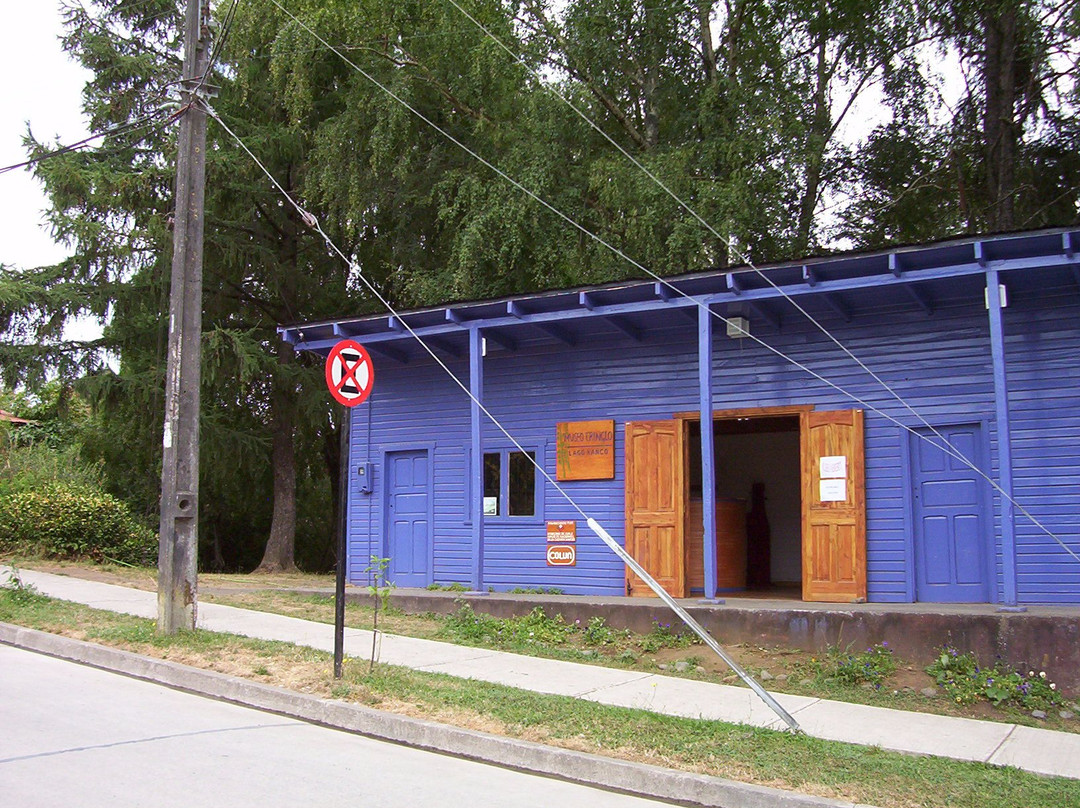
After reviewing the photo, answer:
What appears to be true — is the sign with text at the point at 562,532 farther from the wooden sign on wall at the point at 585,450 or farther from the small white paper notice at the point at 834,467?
the small white paper notice at the point at 834,467

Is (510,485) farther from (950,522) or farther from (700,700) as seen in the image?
(700,700)

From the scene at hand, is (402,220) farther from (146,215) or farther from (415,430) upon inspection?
(415,430)

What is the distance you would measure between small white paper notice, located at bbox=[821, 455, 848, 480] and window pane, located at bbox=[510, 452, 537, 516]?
4.27m

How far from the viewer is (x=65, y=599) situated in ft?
44.0

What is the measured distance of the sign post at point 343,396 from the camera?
330 inches

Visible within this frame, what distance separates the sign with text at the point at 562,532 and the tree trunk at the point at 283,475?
1080cm

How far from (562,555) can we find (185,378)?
5882 millimetres

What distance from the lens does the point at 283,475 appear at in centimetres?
2447

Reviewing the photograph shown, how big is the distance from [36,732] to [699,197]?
14666 millimetres

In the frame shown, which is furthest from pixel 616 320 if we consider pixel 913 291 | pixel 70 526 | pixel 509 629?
pixel 70 526

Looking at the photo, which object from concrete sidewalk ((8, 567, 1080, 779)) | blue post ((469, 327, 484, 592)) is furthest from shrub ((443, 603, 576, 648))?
blue post ((469, 327, 484, 592))

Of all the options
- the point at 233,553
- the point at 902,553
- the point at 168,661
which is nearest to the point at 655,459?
the point at 902,553

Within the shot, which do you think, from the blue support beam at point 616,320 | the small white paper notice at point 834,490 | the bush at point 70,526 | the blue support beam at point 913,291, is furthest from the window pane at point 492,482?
the bush at point 70,526

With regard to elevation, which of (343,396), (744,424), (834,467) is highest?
(744,424)
